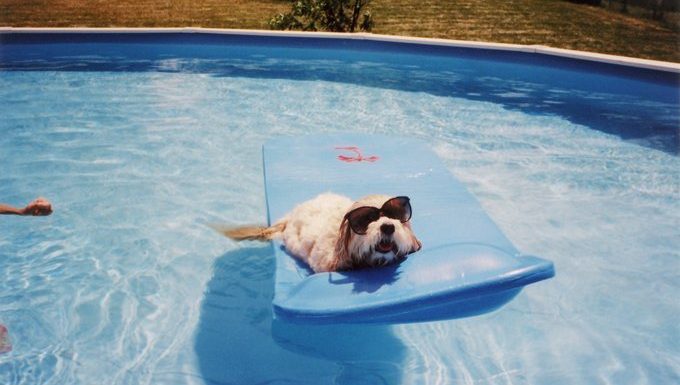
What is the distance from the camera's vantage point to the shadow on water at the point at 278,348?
3545 millimetres

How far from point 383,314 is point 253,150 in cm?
528

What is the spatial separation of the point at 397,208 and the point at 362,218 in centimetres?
21

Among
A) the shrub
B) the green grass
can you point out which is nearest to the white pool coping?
the shrub

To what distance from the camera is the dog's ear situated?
3070 mm

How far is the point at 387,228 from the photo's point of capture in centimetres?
297

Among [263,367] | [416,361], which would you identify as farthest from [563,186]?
[263,367]

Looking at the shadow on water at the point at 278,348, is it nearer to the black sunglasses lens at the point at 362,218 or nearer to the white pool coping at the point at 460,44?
the black sunglasses lens at the point at 362,218

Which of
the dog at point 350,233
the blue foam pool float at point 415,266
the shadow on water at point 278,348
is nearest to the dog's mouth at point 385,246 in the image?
the dog at point 350,233

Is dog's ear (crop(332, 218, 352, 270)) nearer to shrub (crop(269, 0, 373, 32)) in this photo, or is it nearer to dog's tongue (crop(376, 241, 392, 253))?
dog's tongue (crop(376, 241, 392, 253))

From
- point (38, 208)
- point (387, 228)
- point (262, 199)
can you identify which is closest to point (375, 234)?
point (387, 228)

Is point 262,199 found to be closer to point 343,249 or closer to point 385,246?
point 343,249

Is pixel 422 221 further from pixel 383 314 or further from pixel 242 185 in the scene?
pixel 242 185

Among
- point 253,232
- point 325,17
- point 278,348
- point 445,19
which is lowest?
point 278,348

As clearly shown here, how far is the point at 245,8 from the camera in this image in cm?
1817
